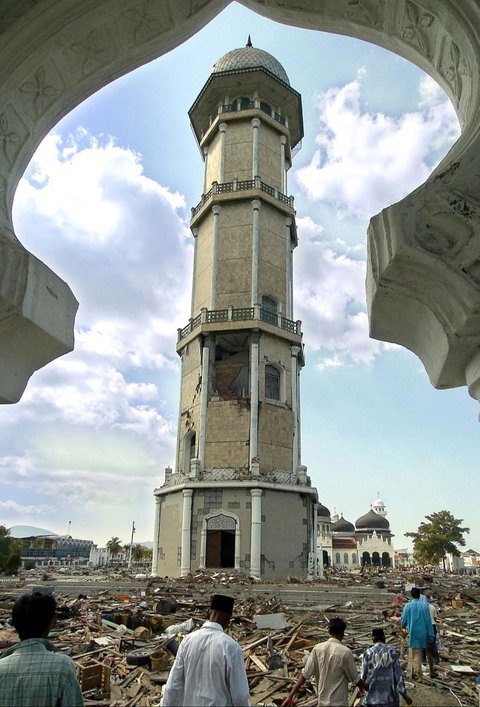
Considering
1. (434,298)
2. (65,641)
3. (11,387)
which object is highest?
(434,298)

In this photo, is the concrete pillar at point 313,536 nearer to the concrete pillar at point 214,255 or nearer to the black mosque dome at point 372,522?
the concrete pillar at point 214,255

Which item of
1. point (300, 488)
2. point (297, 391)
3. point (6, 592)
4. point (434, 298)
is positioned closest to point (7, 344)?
point (434, 298)

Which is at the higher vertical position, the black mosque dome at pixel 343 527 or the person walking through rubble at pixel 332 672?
the black mosque dome at pixel 343 527

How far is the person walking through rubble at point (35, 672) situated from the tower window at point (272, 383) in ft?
91.4

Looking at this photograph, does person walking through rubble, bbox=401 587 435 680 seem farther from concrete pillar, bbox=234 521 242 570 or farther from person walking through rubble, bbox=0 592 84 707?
concrete pillar, bbox=234 521 242 570

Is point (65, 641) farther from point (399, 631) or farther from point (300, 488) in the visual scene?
point (300, 488)

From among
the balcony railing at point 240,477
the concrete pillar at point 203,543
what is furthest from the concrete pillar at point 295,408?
the concrete pillar at point 203,543

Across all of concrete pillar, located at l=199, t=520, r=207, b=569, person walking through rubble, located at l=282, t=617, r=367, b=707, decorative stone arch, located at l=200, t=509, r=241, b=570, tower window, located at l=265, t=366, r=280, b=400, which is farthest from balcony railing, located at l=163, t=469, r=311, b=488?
person walking through rubble, located at l=282, t=617, r=367, b=707

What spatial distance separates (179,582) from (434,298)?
890 inches

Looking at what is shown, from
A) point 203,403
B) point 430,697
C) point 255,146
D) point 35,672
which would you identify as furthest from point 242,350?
point 35,672

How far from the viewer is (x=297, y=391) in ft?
104

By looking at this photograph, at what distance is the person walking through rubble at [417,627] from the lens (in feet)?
26.5

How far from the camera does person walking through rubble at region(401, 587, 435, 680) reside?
8086 millimetres

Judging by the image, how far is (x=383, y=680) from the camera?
17.1 ft
